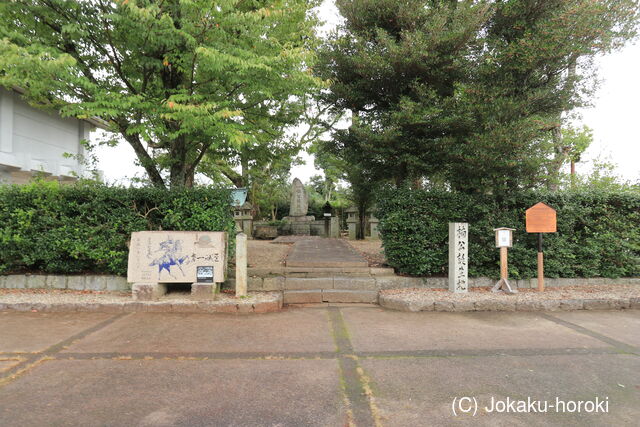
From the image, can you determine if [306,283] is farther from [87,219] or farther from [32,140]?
[32,140]

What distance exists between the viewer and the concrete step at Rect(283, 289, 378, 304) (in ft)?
19.8

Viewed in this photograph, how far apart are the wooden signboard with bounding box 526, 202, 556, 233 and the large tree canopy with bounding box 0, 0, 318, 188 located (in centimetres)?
499

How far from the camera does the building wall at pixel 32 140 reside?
11680 mm

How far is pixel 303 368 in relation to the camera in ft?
10.8

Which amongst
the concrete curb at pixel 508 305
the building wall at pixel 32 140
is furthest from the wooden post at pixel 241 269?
the building wall at pixel 32 140

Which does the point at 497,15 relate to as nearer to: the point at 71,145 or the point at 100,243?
the point at 100,243

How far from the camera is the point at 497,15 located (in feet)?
23.2

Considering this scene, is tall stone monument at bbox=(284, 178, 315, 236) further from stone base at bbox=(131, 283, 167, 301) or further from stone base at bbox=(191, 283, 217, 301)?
stone base at bbox=(131, 283, 167, 301)

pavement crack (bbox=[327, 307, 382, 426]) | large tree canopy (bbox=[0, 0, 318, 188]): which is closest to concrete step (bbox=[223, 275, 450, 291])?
pavement crack (bbox=[327, 307, 382, 426])

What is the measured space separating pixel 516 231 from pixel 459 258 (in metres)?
1.66

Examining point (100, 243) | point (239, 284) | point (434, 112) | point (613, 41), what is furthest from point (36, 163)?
point (613, 41)

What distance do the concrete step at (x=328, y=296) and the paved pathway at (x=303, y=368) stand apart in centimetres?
92

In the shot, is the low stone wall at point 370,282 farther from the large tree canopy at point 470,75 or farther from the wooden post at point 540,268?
the large tree canopy at point 470,75

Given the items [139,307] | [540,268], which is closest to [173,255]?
[139,307]
